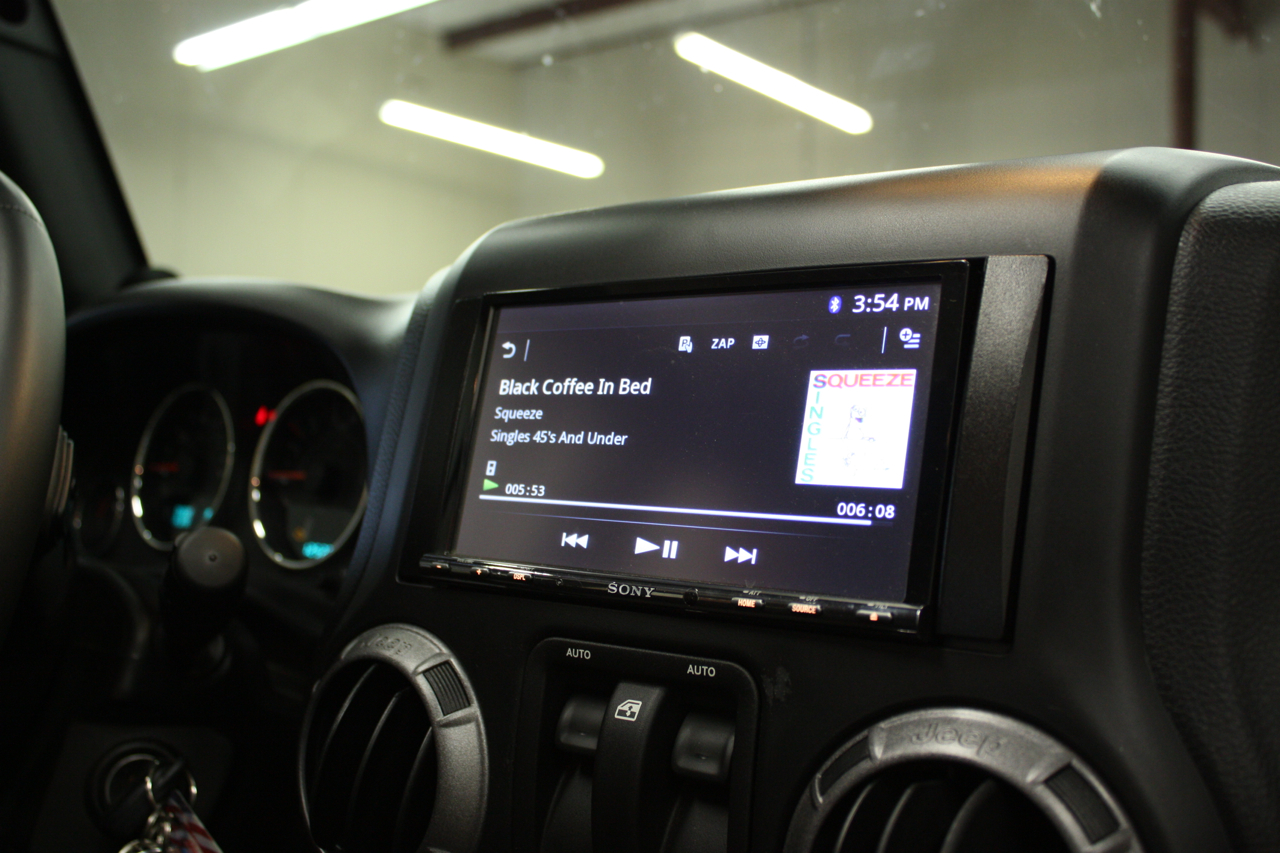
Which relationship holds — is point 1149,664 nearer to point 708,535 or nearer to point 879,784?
point 879,784

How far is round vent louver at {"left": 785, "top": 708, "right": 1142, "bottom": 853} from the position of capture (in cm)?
64

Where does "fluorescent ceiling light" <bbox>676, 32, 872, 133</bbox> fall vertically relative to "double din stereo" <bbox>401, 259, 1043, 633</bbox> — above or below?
above

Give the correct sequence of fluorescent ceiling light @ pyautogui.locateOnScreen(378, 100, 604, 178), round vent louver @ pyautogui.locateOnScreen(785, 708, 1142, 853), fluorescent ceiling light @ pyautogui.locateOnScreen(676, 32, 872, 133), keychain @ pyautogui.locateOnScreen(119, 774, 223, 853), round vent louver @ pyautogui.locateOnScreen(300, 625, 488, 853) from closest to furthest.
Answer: round vent louver @ pyautogui.locateOnScreen(785, 708, 1142, 853) → round vent louver @ pyautogui.locateOnScreen(300, 625, 488, 853) → keychain @ pyautogui.locateOnScreen(119, 774, 223, 853) → fluorescent ceiling light @ pyautogui.locateOnScreen(676, 32, 872, 133) → fluorescent ceiling light @ pyautogui.locateOnScreen(378, 100, 604, 178)

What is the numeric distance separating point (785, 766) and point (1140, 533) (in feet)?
1.01

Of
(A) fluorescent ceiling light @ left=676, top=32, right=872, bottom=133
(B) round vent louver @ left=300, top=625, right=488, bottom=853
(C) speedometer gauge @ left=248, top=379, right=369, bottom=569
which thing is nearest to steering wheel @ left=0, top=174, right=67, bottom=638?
(B) round vent louver @ left=300, top=625, right=488, bottom=853

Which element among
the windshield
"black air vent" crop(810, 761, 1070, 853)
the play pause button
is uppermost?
the windshield

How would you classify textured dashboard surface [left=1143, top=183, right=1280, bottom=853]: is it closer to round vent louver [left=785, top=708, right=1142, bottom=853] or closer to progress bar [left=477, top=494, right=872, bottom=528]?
round vent louver [left=785, top=708, right=1142, bottom=853]

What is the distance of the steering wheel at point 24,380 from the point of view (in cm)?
87

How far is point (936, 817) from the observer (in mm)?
701

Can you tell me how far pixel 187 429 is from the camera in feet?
6.06

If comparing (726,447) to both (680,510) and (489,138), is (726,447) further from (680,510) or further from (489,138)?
(489,138)

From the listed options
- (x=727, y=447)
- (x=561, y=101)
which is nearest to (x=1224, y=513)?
(x=727, y=447)

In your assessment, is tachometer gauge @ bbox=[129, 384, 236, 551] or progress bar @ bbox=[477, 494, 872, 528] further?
tachometer gauge @ bbox=[129, 384, 236, 551]

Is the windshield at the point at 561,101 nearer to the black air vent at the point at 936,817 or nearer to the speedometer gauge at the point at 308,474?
the speedometer gauge at the point at 308,474
